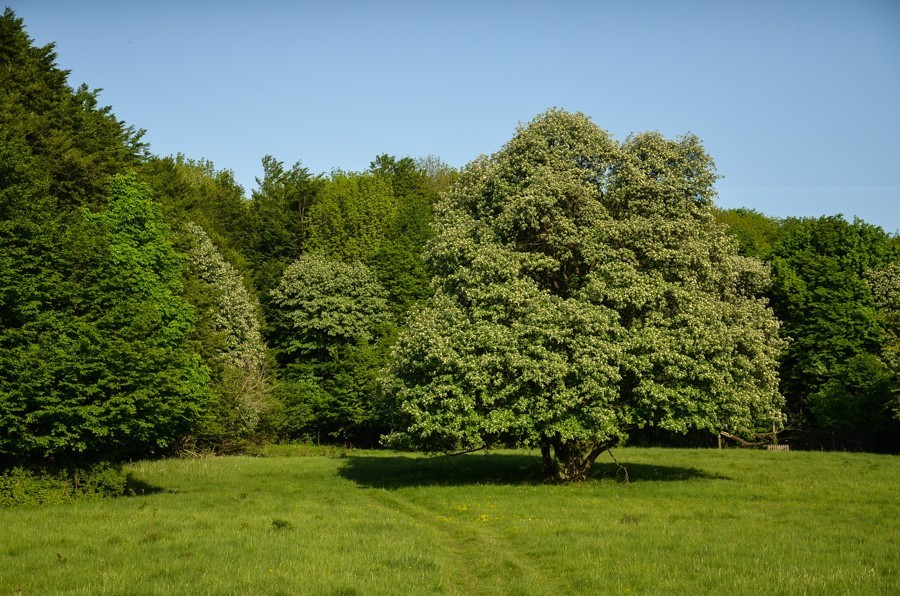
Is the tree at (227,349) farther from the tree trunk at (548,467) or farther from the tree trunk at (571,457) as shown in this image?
the tree trunk at (571,457)

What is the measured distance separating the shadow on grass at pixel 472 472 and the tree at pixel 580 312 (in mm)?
2803

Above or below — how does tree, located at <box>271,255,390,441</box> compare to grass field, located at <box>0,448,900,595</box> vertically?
above

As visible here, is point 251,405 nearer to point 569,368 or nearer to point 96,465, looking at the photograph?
point 96,465

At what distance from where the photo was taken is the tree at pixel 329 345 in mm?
74750

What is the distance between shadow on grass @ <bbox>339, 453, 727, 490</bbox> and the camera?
38.0 meters

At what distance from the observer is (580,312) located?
32.0m

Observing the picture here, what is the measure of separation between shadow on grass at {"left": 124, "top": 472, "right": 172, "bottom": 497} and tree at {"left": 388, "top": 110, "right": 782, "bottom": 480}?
12.9 m

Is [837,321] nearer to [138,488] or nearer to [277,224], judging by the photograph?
[138,488]

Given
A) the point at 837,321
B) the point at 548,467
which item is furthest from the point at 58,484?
the point at 837,321

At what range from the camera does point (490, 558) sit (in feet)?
64.0

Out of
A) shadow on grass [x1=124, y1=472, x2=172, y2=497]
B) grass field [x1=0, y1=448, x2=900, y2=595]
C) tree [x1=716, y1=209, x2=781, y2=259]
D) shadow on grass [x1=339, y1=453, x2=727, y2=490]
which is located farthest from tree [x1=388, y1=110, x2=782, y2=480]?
tree [x1=716, y1=209, x2=781, y2=259]

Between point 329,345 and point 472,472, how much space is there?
1633 inches

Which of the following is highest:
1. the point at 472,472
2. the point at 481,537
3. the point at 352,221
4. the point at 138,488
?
the point at 352,221

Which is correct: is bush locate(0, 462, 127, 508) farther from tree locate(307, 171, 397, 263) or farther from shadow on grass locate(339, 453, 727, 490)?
tree locate(307, 171, 397, 263)
